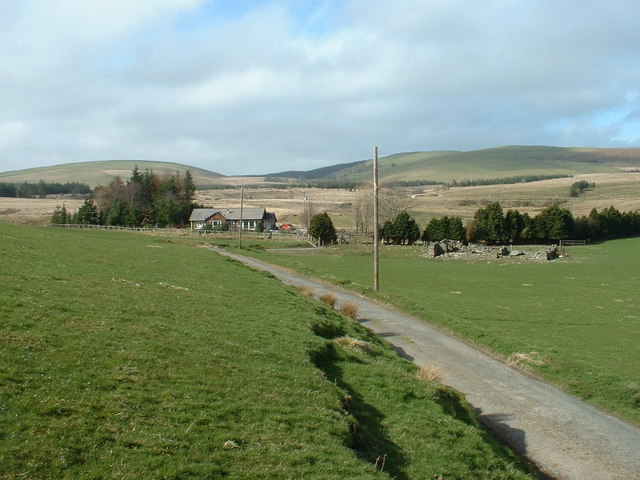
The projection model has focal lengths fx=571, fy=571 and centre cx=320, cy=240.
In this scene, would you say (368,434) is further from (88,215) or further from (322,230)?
(88,215)

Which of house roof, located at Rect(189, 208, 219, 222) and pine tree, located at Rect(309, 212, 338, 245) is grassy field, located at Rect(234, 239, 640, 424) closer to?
pine tree, located at Rect(309, 212, 338, 245)

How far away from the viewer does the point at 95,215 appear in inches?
4838

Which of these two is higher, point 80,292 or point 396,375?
point 80,292

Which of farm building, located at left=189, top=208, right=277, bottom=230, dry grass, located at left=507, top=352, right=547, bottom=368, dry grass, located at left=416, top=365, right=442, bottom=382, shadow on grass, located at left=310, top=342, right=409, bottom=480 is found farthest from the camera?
farm building, located at left=189, top=208, right=277, bottom=230

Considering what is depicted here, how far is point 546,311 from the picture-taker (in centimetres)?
3469

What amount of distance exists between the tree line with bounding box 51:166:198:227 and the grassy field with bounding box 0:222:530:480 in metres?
106

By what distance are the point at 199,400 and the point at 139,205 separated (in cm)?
12403

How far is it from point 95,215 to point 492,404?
11922cm

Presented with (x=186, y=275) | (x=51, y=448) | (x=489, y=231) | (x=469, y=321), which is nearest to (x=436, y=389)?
(x=51, y=448)

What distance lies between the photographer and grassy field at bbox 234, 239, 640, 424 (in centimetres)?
1955

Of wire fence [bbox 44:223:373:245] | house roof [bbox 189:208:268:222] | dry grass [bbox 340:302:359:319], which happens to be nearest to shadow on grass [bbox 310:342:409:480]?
dry grass [bbox 340:302:359:319]

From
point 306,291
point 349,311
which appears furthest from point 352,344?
point 306,291

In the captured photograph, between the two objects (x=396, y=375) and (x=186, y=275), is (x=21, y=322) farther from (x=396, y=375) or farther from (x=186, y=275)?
(x=186, y=275)

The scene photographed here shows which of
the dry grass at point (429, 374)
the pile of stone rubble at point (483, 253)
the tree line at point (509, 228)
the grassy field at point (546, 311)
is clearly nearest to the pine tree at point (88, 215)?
the tree line at point (509, 228)
